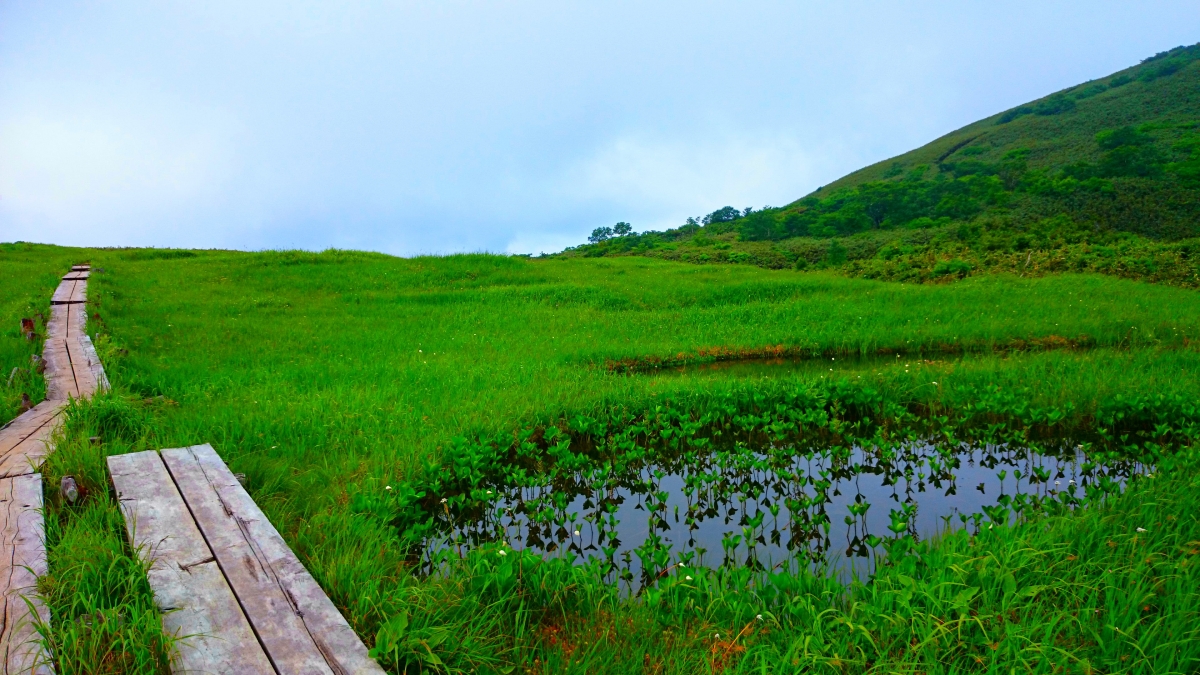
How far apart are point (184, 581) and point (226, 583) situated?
189 mm

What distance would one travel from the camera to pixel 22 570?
3031 mm

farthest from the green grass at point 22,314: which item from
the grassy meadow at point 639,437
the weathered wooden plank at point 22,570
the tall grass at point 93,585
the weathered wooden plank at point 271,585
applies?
the weathered wooden plank at point 271,585

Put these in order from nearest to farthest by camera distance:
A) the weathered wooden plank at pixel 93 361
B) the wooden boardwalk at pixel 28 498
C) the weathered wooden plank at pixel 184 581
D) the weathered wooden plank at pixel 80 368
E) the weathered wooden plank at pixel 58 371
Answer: the weathered wooden plank at pixel 184 581, the wooden boardwalk at pixel 28 498, the weathered wooden plank at pixel 58 371, the weathered wooden plank at pixel 80 368, the weathered wooden plank at pixel 93 361

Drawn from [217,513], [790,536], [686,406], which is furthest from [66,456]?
[686,406]

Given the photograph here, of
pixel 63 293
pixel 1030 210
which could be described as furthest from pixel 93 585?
pixel 1030 210

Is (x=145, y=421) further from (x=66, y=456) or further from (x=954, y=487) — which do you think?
(x=954, y=487)

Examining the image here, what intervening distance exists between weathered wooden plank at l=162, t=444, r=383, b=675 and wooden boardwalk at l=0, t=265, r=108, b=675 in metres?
0.68

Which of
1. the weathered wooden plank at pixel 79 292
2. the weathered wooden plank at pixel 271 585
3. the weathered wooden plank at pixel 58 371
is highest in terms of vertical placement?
the weathered wooden plank at pixel 79 292

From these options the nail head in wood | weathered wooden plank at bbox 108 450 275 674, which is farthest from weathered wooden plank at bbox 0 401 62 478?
weathered wooden plank at bbox 108 450 275 674

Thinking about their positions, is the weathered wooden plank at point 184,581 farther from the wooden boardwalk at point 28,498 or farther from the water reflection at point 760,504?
the water reflection at point 760,504

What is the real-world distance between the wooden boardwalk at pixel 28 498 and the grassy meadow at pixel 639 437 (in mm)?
110

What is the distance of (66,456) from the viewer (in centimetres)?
432

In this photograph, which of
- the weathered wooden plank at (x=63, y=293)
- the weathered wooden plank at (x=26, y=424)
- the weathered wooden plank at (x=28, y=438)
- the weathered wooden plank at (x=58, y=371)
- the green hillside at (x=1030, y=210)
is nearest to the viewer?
the weathered wooden plank at (x=28, y=438)

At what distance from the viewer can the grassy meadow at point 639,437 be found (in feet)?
9.79
